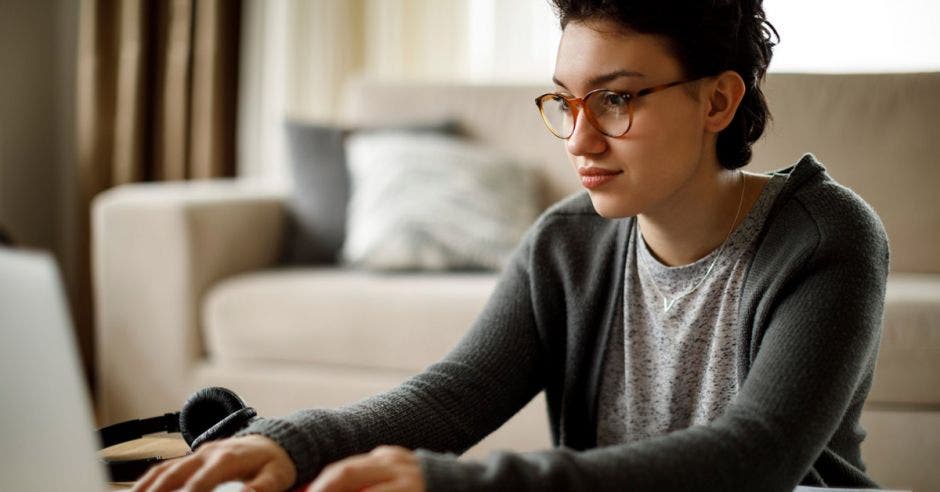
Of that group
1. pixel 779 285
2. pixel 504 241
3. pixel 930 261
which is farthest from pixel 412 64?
pixel 779 285

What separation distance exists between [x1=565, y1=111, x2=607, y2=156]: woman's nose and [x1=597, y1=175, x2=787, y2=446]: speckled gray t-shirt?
0.16m

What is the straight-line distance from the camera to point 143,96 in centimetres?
318

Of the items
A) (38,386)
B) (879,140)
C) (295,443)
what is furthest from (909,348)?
(38,386)

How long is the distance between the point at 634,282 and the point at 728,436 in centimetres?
37

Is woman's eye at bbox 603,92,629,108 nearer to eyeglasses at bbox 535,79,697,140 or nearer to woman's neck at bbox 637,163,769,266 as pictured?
eyeglasses at bbox 535,79,697,140

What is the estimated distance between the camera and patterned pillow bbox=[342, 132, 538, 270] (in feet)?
7.33

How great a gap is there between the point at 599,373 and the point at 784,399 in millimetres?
334

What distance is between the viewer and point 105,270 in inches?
90.4

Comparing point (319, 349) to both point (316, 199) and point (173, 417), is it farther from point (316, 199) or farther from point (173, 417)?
point (173, 417)

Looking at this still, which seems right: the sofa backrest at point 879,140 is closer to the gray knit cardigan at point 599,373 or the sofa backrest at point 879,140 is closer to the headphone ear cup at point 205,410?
the gray knit cardigan at point 599,373

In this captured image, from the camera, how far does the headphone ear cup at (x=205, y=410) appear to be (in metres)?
0.92

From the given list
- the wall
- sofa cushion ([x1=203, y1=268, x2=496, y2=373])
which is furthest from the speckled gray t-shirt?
the wall

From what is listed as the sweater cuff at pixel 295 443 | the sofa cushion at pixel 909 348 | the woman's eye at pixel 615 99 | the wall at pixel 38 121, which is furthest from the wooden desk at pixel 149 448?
the wall at pixel 38 121

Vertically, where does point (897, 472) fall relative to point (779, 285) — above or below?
below
